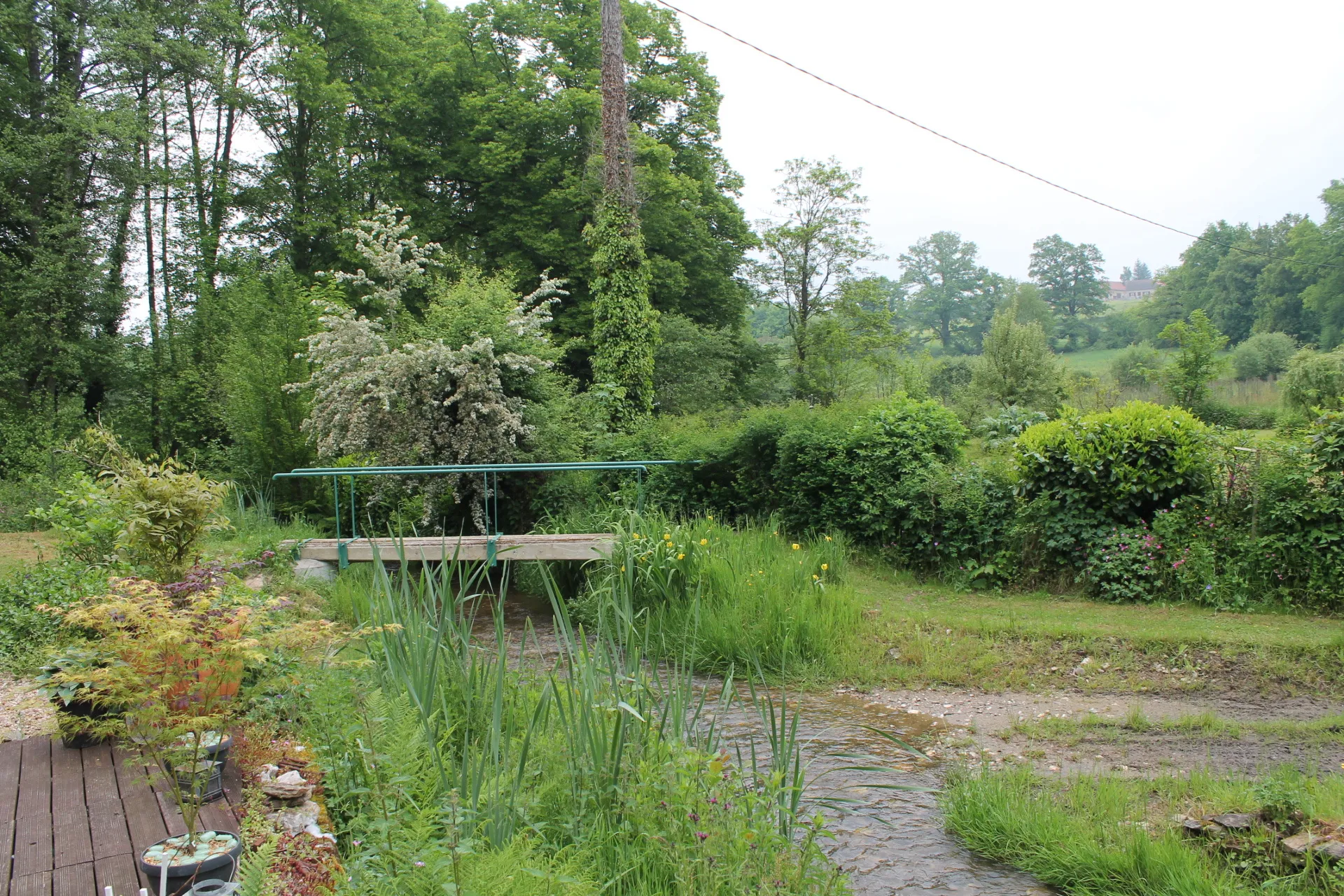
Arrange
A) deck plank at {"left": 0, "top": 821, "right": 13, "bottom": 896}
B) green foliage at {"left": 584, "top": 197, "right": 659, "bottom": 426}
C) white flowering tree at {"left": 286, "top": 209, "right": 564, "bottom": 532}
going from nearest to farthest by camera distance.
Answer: deck plank at {"left": 0, "top": 821, "right": 13, "bottom": 896} < white flowering tree at {"left": 286, "top": 209, "right": 564, "bottom": 532} < green foliage at {"left": 584, "top": 197, "right": 659, "bottom": 426}

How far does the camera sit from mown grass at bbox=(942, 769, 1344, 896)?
10.8 feet

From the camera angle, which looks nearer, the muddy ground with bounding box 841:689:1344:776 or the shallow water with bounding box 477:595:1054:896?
the shallow water with bounding box 477:595:1054:896

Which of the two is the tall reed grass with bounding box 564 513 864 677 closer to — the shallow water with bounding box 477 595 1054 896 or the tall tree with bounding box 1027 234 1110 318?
the shallow water with bounding box 477 595 1054 896

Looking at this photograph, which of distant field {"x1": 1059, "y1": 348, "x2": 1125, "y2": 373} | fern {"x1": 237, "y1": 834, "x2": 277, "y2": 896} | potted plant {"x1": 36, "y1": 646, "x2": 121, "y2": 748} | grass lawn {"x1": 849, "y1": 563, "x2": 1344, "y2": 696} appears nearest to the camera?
fern {"x1": 237, "y1": 834, "x2": 277, "y2": 896}

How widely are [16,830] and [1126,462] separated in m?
8.17

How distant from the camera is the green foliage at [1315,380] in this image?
19.4 meters

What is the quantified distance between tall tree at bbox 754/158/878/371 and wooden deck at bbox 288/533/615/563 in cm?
2148

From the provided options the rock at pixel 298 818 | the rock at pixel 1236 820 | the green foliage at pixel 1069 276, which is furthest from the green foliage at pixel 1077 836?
the green foliage at pixel 1069 276

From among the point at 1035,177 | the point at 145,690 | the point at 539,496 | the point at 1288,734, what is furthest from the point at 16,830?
the point at 1035,177

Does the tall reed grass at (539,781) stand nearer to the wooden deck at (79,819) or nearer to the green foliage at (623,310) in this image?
the wooden deck at (79,819)

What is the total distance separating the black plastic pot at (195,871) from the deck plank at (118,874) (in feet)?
0.22

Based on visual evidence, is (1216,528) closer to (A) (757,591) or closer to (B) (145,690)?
(A) (757,591)

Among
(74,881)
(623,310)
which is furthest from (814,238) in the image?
(74,881)

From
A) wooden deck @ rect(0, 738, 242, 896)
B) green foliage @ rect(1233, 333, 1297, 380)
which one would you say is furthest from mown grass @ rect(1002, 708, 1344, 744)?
green foliage @ rect(1233, 333, 1297, 380)
